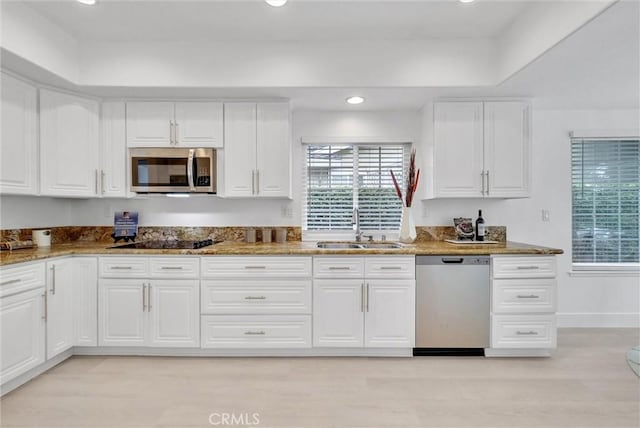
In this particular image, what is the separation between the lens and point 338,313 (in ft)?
9.71

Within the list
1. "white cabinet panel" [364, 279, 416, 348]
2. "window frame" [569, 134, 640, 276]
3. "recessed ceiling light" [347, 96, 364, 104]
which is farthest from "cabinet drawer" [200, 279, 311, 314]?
"window frame" [569, 134, 640, 276]

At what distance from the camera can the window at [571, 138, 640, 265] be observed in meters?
3.74

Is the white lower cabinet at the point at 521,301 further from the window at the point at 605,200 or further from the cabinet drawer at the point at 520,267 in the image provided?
the window at the point at 605,200

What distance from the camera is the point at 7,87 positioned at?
2611mm

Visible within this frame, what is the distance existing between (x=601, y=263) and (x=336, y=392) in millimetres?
3242

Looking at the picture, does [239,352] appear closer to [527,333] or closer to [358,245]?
[358,245]

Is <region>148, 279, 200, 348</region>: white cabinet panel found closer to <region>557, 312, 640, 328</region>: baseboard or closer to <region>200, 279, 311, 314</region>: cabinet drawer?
<region>200, 279, 311, 314</region>: cabinet drawer

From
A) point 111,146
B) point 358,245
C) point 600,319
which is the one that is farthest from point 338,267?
point 600,319

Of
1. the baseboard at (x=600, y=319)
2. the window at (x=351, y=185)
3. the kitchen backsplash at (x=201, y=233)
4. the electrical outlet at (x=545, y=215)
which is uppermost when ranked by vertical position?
the window at (x=351, y=185)

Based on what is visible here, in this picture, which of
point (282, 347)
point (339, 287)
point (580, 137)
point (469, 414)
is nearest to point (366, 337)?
point (339, 287)

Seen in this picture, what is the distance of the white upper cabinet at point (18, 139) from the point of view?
8.62 feet

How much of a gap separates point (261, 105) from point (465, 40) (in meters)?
1.80

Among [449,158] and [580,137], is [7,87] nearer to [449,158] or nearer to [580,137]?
Answer: [449,158]

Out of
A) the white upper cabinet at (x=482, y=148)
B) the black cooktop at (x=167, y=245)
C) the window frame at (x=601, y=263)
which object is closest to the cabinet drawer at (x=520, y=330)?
the white upper cabinet at (x=482, y=148)
